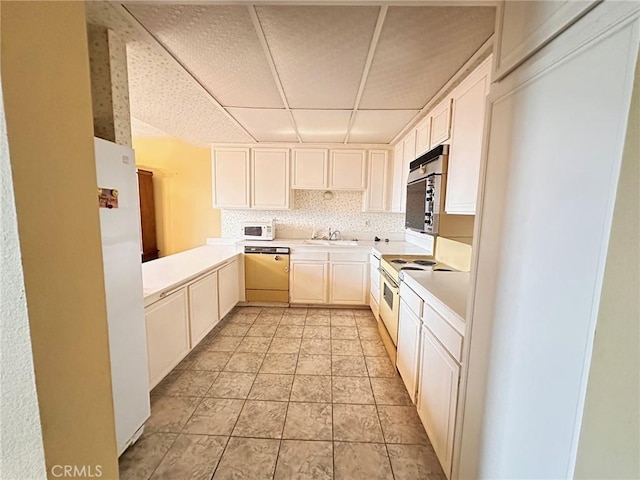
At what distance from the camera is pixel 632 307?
1.65 ft

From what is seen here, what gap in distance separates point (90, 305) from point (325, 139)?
3421 mm

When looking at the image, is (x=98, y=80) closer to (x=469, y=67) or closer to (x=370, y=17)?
(x=370, y=17)

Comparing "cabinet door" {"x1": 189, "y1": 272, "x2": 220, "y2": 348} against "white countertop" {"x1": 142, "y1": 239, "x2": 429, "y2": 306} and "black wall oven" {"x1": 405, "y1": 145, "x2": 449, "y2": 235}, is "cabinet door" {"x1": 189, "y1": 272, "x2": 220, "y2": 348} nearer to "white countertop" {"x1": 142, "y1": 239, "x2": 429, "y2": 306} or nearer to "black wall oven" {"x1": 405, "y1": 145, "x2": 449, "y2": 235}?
"white countertop" {"x1": 142, "y1": 239, "x2": 429, "y2": 306}

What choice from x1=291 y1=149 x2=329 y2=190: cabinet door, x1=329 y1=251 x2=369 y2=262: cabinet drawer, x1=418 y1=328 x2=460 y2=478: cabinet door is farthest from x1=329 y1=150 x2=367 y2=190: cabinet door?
x1=418 y1=328 x2=460 y2=478: cabinet door

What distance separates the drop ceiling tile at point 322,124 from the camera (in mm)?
2639

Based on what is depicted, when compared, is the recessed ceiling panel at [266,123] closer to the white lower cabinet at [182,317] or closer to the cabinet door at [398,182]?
the cabinet door at [398,182]

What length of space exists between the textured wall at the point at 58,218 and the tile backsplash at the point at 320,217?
364 cm

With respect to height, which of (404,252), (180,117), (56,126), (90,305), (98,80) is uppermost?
(180,117)

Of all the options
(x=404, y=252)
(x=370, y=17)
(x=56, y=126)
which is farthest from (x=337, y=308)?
(x=56, y=126)

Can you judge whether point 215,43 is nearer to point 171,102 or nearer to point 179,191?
point 171,102

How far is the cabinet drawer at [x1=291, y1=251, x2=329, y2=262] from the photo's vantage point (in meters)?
3.72

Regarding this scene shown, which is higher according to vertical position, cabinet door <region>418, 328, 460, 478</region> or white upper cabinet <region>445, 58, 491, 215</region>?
white upper cabinet <region>445, 58, 491, 215</region>

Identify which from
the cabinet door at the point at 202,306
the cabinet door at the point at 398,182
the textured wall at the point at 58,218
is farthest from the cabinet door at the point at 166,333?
the cabinet door at the point at 398,182

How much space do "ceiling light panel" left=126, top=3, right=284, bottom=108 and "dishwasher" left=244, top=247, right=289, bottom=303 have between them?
6.92 feet
